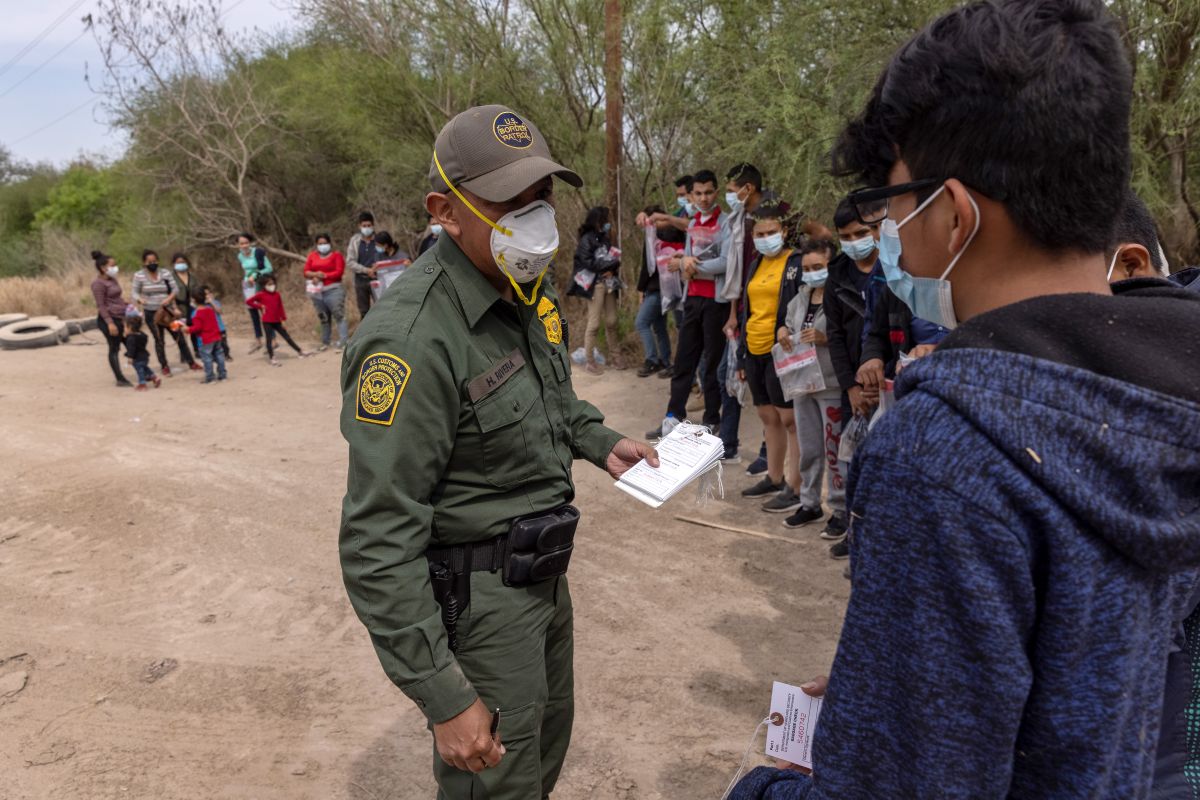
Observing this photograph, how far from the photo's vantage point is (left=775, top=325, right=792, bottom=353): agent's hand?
5.21m

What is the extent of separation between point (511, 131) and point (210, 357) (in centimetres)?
1045

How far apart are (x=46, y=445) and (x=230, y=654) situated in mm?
5424

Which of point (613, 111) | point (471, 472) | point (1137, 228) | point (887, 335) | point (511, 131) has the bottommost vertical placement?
point (887, 335)

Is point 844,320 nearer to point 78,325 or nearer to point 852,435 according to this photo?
point 852,435

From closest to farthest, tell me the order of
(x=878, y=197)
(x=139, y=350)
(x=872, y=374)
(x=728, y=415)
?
(x=878, y=197)
(x=872, y=374)
(x=728, y=415)
(x=139, y=350)

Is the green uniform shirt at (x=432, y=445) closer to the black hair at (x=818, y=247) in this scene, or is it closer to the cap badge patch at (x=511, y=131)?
the cap badge patch at (x=511, y=131)

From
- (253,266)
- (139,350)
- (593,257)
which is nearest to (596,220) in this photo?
(593,257)

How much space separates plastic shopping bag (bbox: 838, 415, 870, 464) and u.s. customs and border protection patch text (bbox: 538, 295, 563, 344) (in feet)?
8.29

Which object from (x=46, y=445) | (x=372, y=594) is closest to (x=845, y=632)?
(x=372, y=594)

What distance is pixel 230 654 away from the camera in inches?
165

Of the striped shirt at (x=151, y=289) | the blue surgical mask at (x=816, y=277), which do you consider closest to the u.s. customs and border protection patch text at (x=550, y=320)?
the blue surgical mask at (x=816, y=277)

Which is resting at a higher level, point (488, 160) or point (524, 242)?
point (488, 160)

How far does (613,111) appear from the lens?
9930 mm

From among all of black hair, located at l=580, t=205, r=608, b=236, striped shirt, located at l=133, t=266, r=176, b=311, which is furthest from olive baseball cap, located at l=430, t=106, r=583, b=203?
striped shirt, located at l=133, t=266, r=176, b=311
